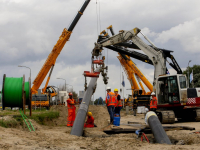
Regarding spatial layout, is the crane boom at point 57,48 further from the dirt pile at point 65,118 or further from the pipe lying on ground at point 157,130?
the pipe lying on ground at point 157,130

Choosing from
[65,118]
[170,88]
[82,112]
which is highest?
[170,88]

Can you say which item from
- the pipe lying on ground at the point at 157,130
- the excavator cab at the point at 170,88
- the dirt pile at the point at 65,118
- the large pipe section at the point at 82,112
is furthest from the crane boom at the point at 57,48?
the pipe lying on ground at the point at 157,130

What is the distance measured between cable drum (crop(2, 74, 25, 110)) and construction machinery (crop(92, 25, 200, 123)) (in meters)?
8.49

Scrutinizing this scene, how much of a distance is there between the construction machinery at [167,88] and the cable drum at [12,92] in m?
8.49

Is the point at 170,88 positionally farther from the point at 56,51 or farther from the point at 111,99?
the point at 56,51

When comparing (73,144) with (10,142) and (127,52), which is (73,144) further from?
(127,52)

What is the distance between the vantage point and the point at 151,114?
11.1m

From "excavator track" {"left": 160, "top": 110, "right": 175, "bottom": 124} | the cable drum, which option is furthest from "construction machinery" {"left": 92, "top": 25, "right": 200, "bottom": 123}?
the cable drum

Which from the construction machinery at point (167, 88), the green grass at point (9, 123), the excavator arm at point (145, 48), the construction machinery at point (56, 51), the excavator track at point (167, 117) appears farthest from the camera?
the construction machinery at point (56, 51)

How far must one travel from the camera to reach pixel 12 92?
42.4 ft

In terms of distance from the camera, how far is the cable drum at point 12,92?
12883mm

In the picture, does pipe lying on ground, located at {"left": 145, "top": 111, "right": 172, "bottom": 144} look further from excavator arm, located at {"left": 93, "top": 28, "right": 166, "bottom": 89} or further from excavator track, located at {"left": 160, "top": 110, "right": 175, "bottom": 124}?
excavator arm, located at {"left": 93, "top": 28, "right": 166, "bottom": 89}

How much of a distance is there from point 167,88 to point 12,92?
9.96 m

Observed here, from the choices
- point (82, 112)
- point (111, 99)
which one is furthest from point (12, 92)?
point (111, 99)
